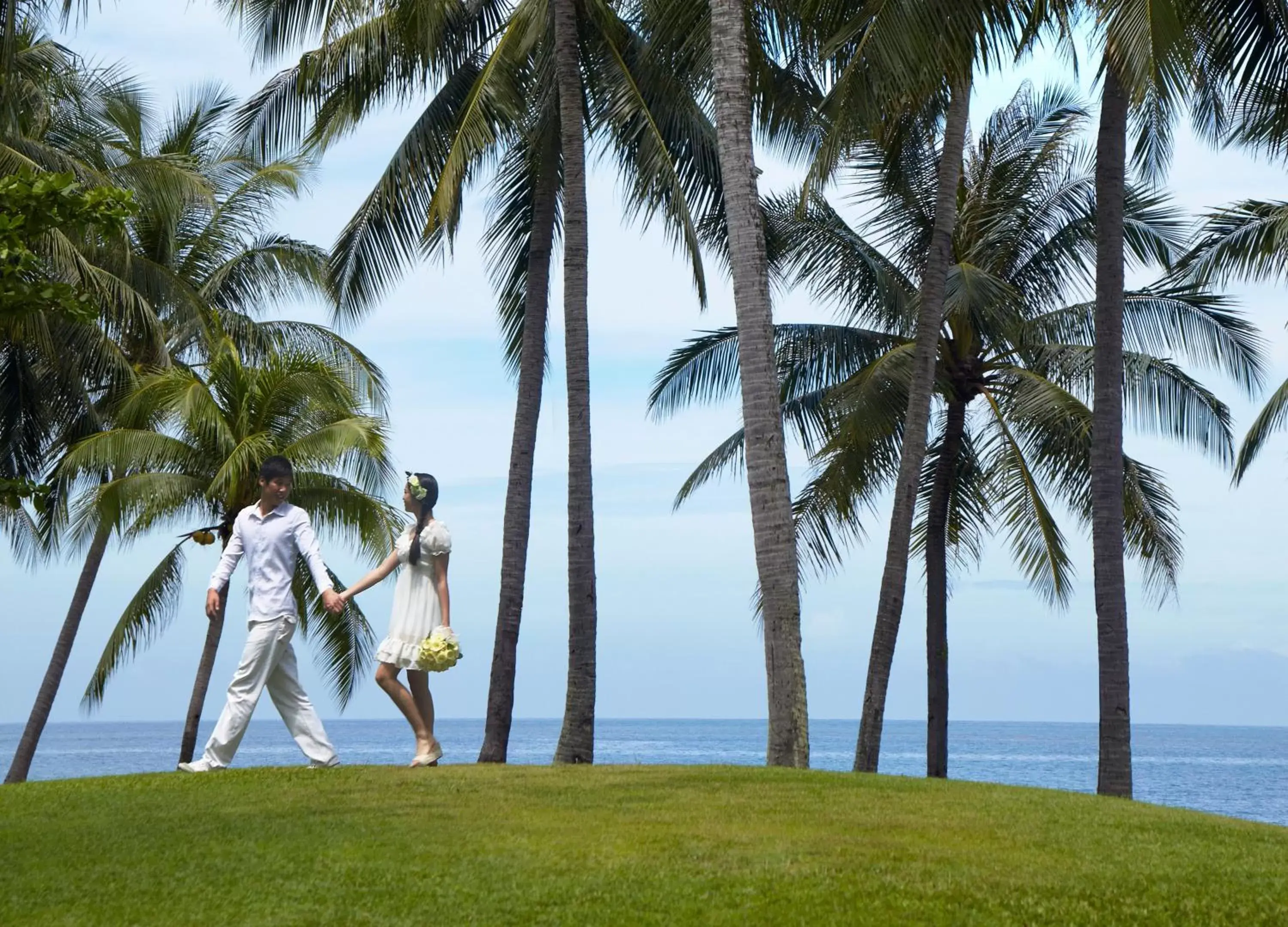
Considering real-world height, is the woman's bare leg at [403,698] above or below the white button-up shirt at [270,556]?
below

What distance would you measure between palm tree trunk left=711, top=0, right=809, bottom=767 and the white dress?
2476 millimetres

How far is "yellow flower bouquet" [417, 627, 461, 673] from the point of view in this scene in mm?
9344

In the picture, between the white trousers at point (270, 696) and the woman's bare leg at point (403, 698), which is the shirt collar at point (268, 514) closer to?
the white trousers at point (270, 696)

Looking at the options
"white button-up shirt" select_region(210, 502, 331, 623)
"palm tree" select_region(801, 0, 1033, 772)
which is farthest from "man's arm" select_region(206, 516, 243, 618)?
"palm tree" select_region(801, 0, 1033, 772)

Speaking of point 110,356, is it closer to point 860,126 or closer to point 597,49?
point 597,49

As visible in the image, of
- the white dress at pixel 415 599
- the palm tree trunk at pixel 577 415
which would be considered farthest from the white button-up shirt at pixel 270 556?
the palm tree trunk at pixel 577 415

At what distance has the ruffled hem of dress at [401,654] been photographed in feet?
31.0

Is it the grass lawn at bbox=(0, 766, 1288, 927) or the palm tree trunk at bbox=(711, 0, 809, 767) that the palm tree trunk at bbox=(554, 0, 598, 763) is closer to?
the palm tree trunk at bbox=(711, 0, 809, 767)

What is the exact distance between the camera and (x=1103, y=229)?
13695 millimetres

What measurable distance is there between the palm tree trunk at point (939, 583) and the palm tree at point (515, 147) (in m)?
6.55

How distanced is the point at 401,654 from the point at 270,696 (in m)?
1.00

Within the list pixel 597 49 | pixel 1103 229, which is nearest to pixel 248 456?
pixel 597 49

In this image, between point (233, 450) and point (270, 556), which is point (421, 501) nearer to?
point (270, 556)

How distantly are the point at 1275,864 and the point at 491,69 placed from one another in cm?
1175
